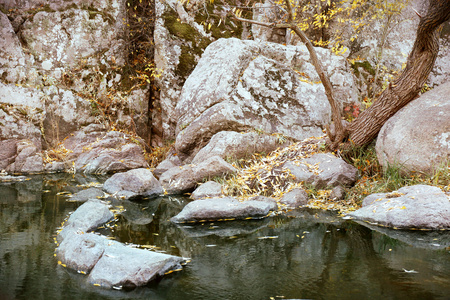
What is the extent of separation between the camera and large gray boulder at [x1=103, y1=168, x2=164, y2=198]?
20.7ft

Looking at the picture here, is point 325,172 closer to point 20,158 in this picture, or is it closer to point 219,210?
point 219,210

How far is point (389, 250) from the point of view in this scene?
3734mm

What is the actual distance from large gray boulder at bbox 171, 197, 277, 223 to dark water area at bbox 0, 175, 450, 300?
16 centimetres

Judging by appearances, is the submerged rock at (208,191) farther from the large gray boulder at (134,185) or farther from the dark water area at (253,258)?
the large gray boulder at (134,185)

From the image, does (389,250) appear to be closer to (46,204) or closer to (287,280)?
(287,280)

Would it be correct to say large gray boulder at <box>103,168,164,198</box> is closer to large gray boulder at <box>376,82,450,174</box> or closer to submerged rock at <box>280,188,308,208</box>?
submerged rock at <box>280,188,308,208</box>

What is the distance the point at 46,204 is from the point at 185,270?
3.44m

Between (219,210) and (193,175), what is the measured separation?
6.64ft

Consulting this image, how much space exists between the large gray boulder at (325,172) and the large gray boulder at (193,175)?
111 cm

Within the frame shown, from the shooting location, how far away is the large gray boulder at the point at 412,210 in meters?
4.36

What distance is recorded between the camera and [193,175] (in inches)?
269

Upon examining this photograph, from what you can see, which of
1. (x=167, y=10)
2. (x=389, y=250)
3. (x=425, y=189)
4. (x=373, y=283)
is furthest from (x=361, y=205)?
(x=167, y=10)

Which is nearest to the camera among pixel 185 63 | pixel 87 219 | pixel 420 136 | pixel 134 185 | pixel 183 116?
pixel 87 219

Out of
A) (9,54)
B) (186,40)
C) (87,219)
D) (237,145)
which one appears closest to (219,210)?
(87,219)
